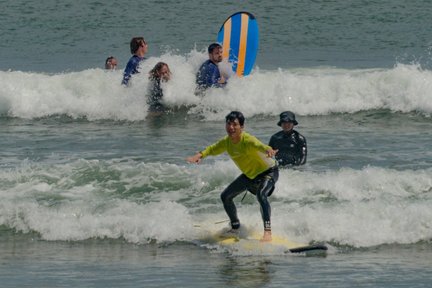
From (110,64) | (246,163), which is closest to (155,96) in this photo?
(110,64)

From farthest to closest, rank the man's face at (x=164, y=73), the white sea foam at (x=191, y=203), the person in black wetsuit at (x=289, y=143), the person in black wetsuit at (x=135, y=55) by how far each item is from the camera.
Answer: the man's face at (x=164, y=73), the person in black wetsuit at (x=135, y=55), the person in black wetsuit at (x=289, y=143), the white sea foam at (x=191, y=203)

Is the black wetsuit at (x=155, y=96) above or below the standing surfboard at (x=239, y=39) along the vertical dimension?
below

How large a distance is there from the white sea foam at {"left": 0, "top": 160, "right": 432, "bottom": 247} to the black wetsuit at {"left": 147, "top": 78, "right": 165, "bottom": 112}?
483 centimetres

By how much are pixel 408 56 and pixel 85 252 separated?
15.9 m

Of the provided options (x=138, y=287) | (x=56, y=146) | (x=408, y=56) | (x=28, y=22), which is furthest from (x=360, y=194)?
(x=28, y=22)

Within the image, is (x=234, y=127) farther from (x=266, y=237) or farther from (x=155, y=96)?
(x=155, y=96)

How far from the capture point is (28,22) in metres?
33.1

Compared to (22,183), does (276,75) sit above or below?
above

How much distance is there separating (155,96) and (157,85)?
308mm

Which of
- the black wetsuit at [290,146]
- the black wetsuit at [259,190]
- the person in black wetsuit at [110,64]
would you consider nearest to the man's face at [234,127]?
the black wetsuit at [259,190]

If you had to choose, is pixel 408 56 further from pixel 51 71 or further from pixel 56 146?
pixel 56 146

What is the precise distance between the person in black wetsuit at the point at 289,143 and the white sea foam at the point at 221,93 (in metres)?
6.15

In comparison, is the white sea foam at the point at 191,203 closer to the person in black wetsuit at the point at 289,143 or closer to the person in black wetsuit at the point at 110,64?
the person in black wetsuit at the point at 289,143

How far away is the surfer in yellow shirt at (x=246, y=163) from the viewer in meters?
12.3
